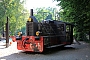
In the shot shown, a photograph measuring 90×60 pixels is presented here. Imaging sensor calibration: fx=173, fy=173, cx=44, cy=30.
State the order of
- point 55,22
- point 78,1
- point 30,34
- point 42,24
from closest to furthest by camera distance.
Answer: point 78,1 → point 30,34 → point 42,24 → point 55,22

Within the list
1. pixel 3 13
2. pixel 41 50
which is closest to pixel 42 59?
pixel 41 50

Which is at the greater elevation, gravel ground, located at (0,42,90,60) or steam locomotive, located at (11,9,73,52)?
steam locomotive, located at (11,9,73,52)

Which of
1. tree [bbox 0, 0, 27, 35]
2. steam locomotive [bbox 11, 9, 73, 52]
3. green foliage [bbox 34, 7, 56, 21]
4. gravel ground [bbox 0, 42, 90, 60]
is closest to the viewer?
gravel ground [bbox 0, 42, 90, 60]

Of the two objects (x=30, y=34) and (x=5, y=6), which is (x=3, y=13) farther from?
(x=30, y=34)

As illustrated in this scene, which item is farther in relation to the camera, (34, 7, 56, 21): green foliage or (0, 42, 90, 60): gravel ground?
(34, 7, 56, 21): green foliage

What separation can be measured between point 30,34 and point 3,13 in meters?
21.1

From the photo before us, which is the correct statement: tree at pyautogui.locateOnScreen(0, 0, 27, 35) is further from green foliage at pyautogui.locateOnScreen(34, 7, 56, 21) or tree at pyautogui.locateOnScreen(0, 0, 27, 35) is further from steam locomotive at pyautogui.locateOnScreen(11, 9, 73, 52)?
steam locomotive at pyautogui.locateOnScreen(11, 9, 73, 52)

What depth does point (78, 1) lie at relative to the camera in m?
9.94

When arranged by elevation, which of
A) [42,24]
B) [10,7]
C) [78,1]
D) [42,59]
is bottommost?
[42,59]

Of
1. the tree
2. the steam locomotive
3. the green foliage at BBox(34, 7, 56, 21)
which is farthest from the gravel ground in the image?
the green foliage at BBox(34, 7, 56, 21)

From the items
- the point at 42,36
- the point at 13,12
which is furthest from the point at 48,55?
the point at 13,12

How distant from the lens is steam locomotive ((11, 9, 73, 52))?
36.3ft

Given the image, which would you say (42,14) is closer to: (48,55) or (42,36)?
(42,36)

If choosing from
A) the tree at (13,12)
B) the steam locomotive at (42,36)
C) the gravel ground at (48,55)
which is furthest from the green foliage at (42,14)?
the gravel ground at (48,55)
